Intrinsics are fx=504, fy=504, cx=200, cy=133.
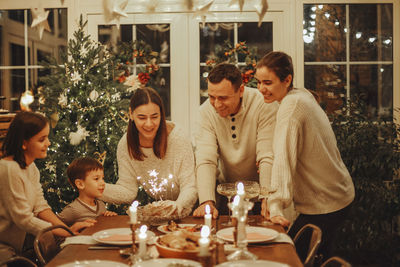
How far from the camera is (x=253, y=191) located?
2.49m

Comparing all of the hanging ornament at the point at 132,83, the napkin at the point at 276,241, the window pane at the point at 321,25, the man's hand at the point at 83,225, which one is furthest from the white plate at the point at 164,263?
the window pane at the point at 321,25

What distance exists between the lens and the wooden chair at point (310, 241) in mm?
2207

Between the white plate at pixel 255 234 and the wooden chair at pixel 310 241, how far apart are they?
0.17 m

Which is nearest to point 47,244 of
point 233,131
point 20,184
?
point 20,184

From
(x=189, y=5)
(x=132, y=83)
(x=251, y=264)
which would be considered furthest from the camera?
(x=132, y=83)

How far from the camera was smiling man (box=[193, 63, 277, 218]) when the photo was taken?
9.72 ft

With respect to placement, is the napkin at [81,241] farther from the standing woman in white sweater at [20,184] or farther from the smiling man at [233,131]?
the smiling man at [233,131]

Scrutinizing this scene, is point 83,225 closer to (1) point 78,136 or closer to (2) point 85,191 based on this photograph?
(2) point 85,191

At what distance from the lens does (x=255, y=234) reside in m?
2.27

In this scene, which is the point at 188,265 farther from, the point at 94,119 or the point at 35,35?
the point at 35,35

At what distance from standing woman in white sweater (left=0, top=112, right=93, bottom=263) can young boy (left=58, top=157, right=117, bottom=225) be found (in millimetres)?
177

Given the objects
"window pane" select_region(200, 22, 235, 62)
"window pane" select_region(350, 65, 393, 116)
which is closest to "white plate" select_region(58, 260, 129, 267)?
"window pane" select_region(200, 22, 235, 62)

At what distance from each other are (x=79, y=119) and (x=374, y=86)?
2739 millimetres

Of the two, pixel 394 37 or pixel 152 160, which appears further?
pixel 394 37
